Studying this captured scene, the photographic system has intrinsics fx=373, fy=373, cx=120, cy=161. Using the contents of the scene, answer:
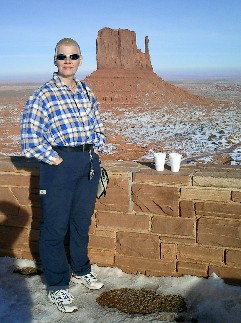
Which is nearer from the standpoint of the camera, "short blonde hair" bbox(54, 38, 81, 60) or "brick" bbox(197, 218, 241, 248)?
"short blonde hair" bbox(54, 38, 81, 60)

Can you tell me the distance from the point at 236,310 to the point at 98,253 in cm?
133

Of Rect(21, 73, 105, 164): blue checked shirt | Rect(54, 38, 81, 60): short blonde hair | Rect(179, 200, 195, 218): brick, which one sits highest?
Rect(54, 38, 81, 60): short blonde hair

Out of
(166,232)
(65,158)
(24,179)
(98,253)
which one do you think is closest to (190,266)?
(166,232)

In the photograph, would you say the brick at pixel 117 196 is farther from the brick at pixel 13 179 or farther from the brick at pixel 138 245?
the brick at pixel 13 179

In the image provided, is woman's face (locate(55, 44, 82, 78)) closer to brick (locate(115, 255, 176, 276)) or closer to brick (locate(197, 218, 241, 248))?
brick (locate(197, 218, 241, 248))

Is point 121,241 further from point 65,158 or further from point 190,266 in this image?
point 65,158

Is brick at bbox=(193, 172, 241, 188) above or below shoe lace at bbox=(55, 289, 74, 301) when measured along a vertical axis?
above

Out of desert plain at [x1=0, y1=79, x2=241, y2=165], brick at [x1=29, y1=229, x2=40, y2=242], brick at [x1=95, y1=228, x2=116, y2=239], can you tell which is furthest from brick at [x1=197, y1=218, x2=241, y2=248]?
desert plain at [x1=0, y1=79, x2=241, y2=165]

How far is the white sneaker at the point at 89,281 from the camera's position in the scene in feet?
10.4

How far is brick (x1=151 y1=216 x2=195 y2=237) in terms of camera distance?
3182 millimetres

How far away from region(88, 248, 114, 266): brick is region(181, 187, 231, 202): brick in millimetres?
905

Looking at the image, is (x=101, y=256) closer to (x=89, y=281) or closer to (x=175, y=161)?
(x=89, y=281)

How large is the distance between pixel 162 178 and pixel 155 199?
198mm

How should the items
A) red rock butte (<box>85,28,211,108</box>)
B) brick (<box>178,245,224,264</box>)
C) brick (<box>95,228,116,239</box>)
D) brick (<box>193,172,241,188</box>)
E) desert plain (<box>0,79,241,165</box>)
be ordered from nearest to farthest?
brick (<box>193,172,241,188</box>)
brick (<box>178,245,224,264</box>)
brick (<box>95,228,116,239</box>)
desert plain (<box>0,79,241,165</box>)
red rock butte (<box>85,28,211,108</box>)
